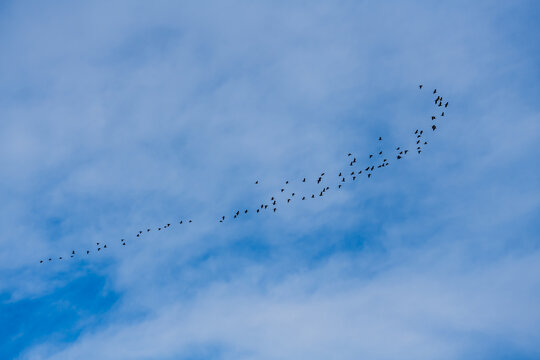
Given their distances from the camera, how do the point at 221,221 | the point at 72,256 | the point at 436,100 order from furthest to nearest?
the point at 72,256 < the point at 221,221 < the point at 436,100

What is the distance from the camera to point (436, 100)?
6209 cm

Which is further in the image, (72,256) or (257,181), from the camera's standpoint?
(72,256)

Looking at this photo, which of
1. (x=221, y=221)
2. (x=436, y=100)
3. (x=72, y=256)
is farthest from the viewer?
(x=72, y=256)

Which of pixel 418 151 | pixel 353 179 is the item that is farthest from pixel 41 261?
pixel 418 151

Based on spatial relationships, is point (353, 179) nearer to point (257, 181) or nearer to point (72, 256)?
point (257, 181)

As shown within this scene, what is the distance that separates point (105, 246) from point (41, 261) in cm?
955

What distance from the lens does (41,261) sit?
7306cm

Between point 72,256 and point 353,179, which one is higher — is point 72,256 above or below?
above

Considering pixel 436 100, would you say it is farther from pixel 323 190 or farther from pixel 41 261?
pixel 41 261

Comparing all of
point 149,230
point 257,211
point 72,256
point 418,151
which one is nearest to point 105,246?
point 72,256

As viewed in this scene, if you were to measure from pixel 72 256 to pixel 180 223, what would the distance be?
1669 centimetres

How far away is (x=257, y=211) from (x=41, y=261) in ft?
108

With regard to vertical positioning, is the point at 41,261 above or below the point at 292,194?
above

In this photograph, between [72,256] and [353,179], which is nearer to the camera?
[353,179]
